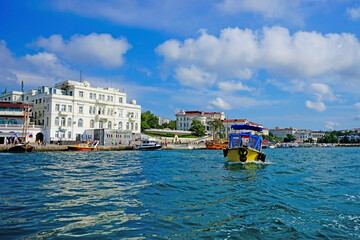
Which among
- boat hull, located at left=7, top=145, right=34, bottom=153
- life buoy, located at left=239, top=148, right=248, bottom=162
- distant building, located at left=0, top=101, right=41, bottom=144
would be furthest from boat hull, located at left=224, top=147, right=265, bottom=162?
distant building, located at left=0, top=101, right=41, bottom=144

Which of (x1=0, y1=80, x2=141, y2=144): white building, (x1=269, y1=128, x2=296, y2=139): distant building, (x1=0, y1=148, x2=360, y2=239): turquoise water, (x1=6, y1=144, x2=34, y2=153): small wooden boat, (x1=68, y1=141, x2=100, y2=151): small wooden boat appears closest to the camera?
(x1=0, y1=148, x2=360, y2=239): turquoise water

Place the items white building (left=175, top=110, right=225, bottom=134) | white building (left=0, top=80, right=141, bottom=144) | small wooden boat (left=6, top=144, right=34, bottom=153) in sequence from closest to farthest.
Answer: small wooden boat (left=6, top=144, right=34, bottom=153)
white building (left=0, top=80, right=141, bottom=144)
white building (left=175, top=110, right=225, bottom=134)

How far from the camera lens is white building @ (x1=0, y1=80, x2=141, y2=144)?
1934 inches

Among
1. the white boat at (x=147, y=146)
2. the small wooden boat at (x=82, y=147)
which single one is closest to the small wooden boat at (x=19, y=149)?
the small wooden boat at (x=82, y=147)

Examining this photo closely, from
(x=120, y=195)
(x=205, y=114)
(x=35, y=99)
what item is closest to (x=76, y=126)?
(x=35, y=99)

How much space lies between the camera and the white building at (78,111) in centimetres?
4912

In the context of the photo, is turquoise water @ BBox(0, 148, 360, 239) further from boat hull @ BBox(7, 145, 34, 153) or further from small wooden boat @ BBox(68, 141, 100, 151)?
small wooden boat @ BBox(68, 141, 100, 151)

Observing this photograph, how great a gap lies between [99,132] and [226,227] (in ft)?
156

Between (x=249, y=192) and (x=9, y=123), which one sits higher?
(x=9, y=123)

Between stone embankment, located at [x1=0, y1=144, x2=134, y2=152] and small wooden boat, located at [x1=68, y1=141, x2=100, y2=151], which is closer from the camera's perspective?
stone embankment, located at [x1=0, y1=144, x2=134, y2=152]

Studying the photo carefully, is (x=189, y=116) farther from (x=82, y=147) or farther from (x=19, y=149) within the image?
(x=19, y=149)

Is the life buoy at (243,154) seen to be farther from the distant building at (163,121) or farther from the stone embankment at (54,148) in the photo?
the distant building at (163,121)

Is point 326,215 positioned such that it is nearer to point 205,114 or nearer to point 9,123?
point 9,123

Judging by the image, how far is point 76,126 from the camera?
51.2 meters
